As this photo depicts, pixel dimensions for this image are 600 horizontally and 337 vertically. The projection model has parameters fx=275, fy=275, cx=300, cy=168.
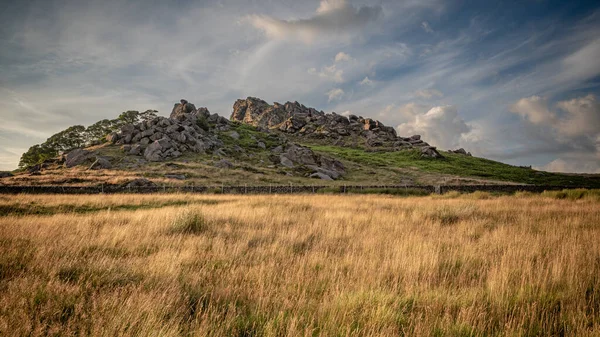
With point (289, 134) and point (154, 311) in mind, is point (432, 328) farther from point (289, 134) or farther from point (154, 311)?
point (289, 134)

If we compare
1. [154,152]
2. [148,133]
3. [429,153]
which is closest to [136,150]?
[154,152]

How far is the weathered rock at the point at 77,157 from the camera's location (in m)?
46.0

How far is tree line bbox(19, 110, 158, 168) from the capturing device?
6531cm

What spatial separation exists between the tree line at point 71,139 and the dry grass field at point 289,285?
71799mm

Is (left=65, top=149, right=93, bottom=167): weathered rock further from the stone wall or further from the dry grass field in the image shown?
the dry grass field

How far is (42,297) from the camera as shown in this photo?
313cm

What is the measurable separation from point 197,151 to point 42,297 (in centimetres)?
5876

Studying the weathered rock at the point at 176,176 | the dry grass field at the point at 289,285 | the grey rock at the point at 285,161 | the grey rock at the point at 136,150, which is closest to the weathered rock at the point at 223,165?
the weathered rock at the point at 176,176

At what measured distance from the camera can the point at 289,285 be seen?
408 cm

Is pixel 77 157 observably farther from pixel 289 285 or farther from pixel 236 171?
pixel 289 285

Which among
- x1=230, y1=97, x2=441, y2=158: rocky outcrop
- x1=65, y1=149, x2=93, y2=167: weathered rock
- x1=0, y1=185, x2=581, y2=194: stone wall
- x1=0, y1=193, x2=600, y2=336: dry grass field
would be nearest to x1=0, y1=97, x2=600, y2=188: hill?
x1=65, y1=149, x2=93, y2=167: weathered rock

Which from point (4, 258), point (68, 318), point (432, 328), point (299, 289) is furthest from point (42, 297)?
point (432, 328)

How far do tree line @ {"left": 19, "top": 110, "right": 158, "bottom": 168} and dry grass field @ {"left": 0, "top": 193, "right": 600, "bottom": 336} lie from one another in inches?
2827

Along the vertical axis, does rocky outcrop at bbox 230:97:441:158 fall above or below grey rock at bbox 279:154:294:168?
above
